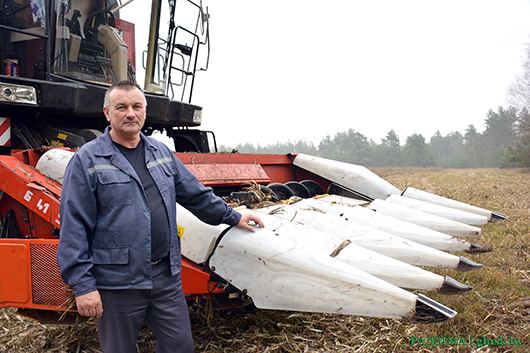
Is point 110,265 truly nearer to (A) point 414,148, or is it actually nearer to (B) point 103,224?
(B) point 103,224

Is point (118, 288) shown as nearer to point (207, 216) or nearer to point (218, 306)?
point (207, 216)

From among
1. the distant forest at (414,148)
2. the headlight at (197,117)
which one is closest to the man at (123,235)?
the headlight at (197,117)

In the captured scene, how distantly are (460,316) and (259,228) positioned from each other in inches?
66.4

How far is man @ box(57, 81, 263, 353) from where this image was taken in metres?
1.40

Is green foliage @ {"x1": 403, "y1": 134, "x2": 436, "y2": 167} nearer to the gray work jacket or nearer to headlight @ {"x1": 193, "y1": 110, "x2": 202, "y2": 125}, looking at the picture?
headlight @ {"x1": 193, "y1": 110, "x2": 202, "y2": 125}

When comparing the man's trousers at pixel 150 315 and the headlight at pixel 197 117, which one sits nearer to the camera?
the man's trousers at pixel 150 315

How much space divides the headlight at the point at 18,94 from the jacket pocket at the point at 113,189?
1923 millimetres

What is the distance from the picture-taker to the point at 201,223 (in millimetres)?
2154

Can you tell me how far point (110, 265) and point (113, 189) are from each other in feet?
1.00

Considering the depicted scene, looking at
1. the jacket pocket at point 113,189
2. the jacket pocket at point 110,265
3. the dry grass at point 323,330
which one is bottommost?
the dry grass at point 323,330

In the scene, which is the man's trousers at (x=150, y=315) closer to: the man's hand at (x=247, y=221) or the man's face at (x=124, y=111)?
the man's hand at (x=247, y=221)

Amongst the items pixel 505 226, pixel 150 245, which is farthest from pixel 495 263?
pixel 150 245

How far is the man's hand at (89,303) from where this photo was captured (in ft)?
4.49

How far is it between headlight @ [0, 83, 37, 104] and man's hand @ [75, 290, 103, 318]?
215 cm
